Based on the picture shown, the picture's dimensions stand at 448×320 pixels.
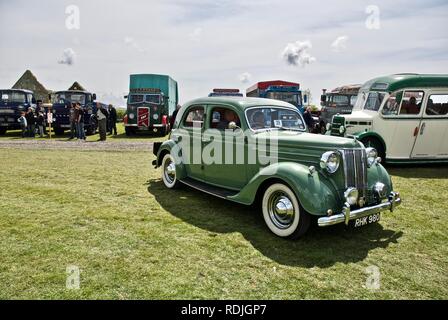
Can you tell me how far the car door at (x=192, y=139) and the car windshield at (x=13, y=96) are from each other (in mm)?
14803

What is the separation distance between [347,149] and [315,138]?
1.47ft

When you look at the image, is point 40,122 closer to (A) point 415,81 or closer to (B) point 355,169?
(A) point 415,81

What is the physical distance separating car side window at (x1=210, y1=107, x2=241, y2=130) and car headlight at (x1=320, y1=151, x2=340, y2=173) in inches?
61.6

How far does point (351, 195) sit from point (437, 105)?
6491 mm

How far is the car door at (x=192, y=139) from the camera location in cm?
577

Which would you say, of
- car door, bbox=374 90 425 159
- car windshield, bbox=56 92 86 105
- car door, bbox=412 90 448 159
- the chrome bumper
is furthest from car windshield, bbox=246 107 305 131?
car windshield, bbox=56 92 86 105

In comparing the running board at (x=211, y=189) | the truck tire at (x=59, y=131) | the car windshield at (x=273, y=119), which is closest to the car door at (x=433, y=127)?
the car windshield at (x=273, y=119)

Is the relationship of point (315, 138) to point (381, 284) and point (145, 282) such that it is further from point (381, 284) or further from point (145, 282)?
point (145, 282)

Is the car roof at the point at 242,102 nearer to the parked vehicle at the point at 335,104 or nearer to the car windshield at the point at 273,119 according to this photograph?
the car windshield at the point at 273,119

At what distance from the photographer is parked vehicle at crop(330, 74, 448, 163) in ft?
27.8

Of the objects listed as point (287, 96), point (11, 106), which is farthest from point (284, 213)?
point (11, 106)

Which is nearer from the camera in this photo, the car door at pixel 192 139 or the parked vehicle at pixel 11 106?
the car door at pixel 192 139
